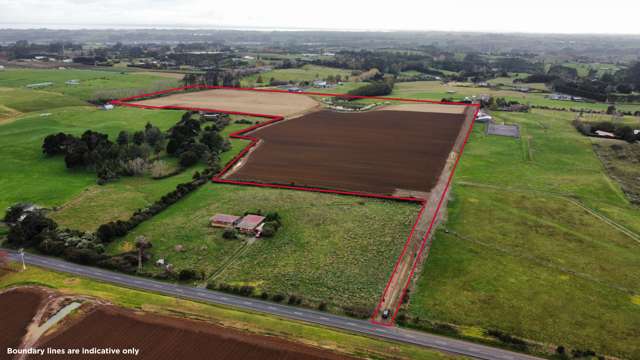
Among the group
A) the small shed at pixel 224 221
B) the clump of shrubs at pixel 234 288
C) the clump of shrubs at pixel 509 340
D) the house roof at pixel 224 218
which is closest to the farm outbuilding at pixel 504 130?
the house roof at pixel 224 218

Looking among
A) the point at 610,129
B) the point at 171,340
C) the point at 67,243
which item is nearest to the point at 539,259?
the point at 171,340

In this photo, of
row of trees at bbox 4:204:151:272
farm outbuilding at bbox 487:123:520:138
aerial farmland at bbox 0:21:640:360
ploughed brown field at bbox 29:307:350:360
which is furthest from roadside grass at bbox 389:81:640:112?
ploughed brown field at bbox 29:307:350:360

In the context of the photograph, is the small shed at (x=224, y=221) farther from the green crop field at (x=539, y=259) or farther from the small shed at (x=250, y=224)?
the green crop field at (x=539, y=259)

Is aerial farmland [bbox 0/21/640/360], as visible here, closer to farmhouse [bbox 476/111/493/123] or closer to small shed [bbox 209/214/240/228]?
small shed [bbox 209/214/240/228]

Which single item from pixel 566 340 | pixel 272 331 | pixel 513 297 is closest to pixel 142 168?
pixel 272 331

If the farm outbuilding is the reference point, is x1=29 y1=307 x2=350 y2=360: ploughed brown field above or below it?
below

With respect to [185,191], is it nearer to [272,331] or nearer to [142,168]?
[142,168]
